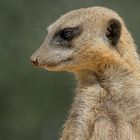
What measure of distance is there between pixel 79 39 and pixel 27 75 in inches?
401

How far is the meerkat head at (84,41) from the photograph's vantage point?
Answer: 8023 millimetres

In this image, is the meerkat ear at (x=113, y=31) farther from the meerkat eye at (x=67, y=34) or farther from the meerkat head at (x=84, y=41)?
the meerkat eye at (x=67, y=34)

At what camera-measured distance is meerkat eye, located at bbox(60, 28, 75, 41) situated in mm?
8078

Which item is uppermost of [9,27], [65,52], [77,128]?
[9,27]

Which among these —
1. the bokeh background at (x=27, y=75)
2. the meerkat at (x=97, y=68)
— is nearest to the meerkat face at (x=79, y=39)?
the meerkat at (x=97, y=68)

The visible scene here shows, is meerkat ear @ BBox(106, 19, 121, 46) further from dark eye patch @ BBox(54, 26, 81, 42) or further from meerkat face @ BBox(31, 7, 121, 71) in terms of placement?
dark eye patch @ BBox(54, 26, 81, 42)

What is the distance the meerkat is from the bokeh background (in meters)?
9.46

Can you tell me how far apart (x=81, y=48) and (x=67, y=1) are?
33.7 feet

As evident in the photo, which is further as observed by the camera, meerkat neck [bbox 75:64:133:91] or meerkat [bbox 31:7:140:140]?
meerkat neck [bbox 75:64:133:91]

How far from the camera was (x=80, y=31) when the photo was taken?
821 cm

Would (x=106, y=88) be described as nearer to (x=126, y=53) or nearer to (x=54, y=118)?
(x=126, y=53)

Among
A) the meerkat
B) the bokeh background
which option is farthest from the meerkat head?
the bokeh background

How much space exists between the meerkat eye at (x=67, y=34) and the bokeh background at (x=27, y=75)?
956 centimetres

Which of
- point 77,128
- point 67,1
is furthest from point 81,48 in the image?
point 67,1
